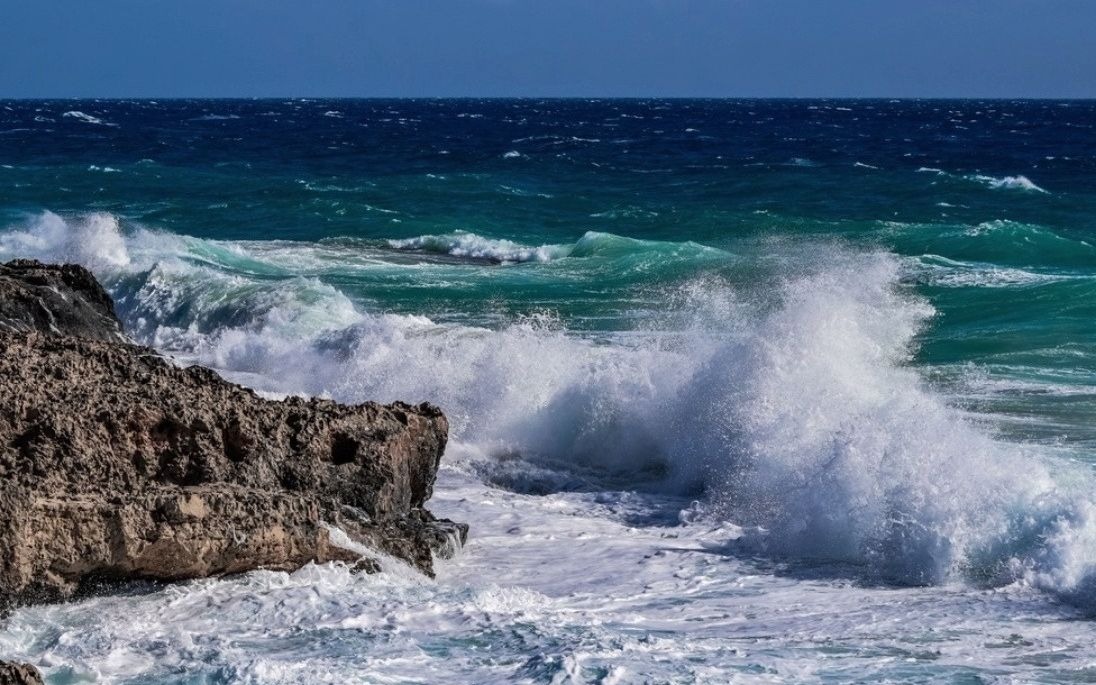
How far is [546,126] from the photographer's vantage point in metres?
67.8

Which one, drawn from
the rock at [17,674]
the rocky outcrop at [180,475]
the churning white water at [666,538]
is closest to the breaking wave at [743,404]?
the churning white water at [666,538]

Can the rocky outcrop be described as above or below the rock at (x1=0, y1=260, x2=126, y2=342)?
below

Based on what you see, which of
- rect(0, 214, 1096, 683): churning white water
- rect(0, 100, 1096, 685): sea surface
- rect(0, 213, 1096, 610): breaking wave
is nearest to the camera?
rect(0, 214, 1096, 683): churning white water

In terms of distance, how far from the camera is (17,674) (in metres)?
4.23

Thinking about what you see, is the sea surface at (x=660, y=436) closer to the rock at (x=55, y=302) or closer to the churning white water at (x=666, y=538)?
the churning white water at (x=666, y=538)

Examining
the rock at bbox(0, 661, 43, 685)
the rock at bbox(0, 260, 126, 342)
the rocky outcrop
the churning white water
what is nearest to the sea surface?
the churning white water

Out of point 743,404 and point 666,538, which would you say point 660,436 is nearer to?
point 743,404

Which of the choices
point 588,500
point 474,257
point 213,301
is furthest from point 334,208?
point 588,500

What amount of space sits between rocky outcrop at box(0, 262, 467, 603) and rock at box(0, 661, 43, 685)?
1.28 meters

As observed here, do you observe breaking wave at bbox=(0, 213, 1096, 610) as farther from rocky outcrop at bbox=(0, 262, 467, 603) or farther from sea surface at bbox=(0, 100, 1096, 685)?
rocky outcrop at bbox=(0, 262, 467, 603)

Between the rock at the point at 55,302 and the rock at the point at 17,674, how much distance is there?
13.4ft

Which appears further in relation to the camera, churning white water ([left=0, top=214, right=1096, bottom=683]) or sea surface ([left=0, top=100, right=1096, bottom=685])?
sea surface ([left=0, top=100, right=1096, bottom=685])

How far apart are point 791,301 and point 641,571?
5.29 m

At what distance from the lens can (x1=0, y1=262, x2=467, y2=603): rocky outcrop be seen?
222 inches
